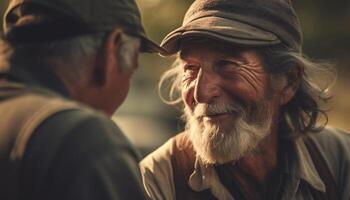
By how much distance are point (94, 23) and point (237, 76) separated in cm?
161

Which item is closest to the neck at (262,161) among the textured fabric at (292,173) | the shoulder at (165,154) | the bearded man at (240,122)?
the bearded man at (240,122)

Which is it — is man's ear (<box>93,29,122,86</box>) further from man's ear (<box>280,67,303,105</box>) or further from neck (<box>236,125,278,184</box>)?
man's ear (<box>280,67,303,105</box>)

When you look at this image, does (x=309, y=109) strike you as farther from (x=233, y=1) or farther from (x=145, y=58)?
(x=145, y=58)

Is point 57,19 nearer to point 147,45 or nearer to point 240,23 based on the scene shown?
point 147,45

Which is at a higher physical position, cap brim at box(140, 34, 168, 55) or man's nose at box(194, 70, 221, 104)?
cap brim at box(140, 34, 168, 55)

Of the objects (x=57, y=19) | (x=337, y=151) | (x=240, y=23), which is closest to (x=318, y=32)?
(x=337, y=151)

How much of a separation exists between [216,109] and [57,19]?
5.27ft

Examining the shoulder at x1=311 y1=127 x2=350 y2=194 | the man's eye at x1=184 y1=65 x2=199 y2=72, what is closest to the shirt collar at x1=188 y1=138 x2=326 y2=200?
the shoulder at x1=311 y1=127 x2=350 y2=194

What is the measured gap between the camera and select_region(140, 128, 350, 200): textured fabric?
14.2 feet

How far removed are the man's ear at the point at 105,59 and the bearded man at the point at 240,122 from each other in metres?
1.35

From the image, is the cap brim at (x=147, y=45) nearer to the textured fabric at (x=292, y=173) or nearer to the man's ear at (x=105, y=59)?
the man's ear at (x=105, y=59)

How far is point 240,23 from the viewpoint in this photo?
173 inches

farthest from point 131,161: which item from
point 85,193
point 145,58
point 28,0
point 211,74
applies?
point 145,58

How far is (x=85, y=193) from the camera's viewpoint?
8.57ft
